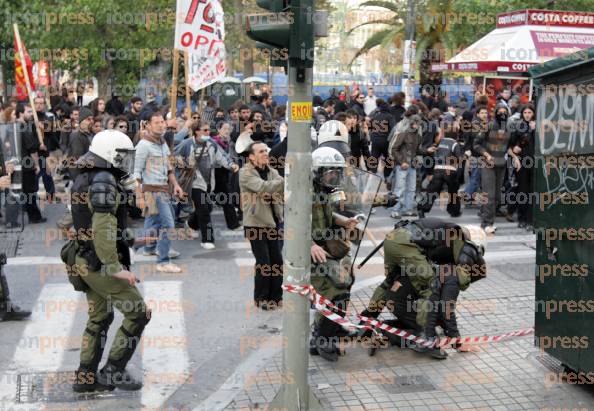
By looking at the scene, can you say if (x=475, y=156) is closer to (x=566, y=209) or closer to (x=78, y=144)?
(x=78, y=144)

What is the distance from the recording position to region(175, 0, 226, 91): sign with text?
12172 millimetres

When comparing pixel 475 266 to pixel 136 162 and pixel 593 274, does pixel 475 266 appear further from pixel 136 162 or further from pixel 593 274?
pixel 136 162

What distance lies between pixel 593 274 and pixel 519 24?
1679 centimetres

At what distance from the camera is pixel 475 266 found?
269 inches

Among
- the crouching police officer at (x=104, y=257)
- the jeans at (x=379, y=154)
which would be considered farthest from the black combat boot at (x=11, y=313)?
the jeans at (x=379, y=154)

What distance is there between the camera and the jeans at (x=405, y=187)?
13.4 m

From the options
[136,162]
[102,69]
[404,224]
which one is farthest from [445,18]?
[404,224]

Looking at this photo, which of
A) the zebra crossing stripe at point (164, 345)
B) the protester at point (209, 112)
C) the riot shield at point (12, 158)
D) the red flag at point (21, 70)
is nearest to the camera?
the zebra crossing stripe at point (164, 345)

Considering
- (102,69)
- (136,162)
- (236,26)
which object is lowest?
(136,162)

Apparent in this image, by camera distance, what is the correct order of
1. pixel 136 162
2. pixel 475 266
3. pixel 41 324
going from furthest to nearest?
pixel 136 162 → pixel 41 324 → pixel 475 266

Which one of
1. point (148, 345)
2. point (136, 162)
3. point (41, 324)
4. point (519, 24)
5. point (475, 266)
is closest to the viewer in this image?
point (475, 266)

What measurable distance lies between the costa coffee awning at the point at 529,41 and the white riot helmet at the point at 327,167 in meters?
14.2

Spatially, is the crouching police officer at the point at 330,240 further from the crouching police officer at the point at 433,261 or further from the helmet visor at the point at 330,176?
the crouching police officer at the point at 433,261

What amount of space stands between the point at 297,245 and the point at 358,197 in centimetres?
184
